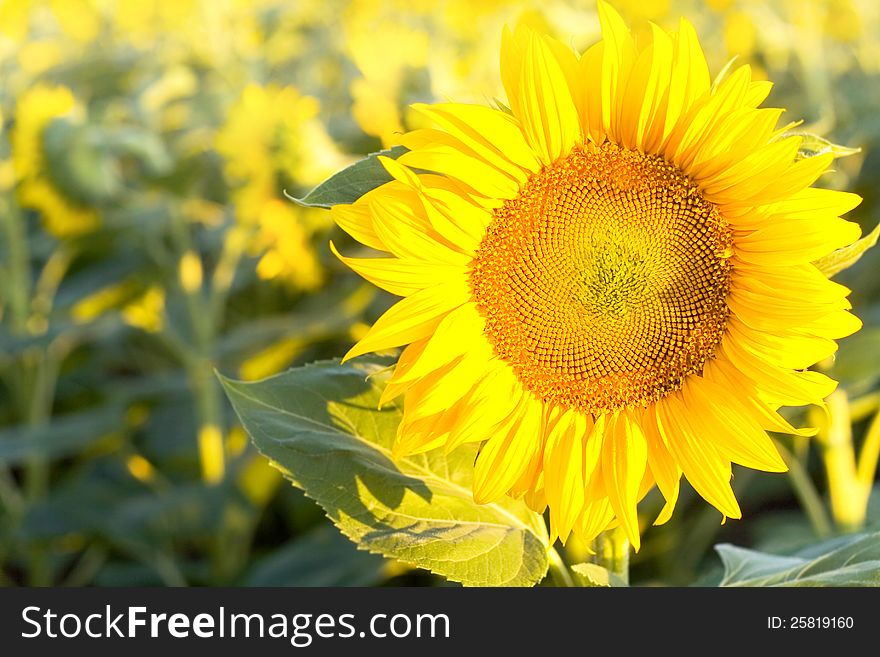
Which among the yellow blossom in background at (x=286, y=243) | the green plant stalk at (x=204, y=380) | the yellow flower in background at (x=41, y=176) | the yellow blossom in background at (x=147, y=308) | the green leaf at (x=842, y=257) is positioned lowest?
the green leaf at (x=842, y=257)

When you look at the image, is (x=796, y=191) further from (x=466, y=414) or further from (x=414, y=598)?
(x=414, y=598)

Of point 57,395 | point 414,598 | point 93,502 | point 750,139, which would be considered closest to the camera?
point 750,139

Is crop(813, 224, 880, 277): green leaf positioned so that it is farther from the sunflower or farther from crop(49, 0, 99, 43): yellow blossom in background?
crop(49, 0, 99, 43): yellow blossom in background

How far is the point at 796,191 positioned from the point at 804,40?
2.75 metres

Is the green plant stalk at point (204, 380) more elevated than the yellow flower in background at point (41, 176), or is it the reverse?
the yellow flower in background at point (41, 176)

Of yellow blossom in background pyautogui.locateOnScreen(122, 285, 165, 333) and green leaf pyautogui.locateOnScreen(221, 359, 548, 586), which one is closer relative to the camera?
green leaf pyautogui.locateOnScreen(221, 359, 548, 586)

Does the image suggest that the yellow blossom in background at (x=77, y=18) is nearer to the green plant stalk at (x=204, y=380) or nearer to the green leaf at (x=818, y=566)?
the green plant stalk at (x=204, y=380)

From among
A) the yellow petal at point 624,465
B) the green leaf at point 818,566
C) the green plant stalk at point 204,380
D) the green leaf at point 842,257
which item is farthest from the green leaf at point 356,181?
the green plant stalk at point 204,380

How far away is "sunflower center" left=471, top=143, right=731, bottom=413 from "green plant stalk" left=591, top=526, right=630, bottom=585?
183 millimetres

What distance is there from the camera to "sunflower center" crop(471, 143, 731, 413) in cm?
103

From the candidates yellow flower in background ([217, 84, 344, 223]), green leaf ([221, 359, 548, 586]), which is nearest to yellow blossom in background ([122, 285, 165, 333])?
yellow flower in background ([217, 84, 344, 223])

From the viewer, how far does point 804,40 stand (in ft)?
11.1

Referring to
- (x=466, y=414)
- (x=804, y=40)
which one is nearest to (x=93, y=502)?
(x=466, y=414)

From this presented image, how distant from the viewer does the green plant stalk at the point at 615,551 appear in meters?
1.15
